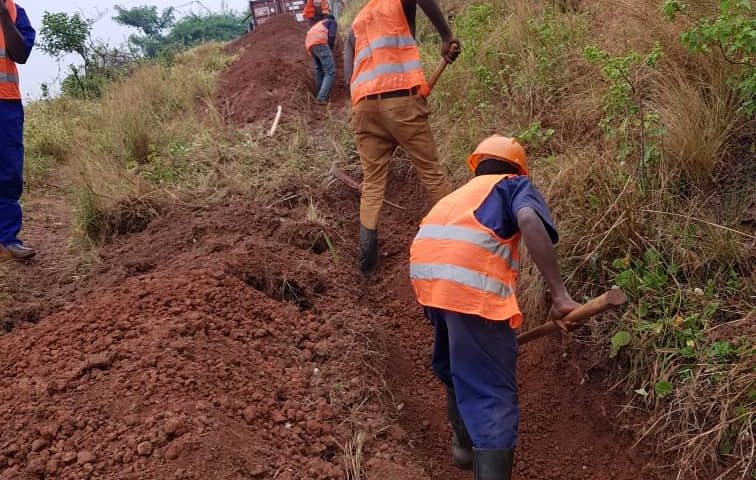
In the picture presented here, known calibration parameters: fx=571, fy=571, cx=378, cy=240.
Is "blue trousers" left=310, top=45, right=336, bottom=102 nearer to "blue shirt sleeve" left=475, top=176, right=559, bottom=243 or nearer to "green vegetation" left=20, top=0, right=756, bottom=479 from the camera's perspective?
"green vegetation" left=20, top=0, right=756, bottom=479

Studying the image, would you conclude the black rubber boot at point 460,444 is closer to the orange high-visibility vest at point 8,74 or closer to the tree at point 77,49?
the orange high-visibility vest at point 8,74

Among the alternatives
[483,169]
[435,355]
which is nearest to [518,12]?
[483,169]

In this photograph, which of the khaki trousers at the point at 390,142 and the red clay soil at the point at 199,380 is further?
the khaki trousers at the point at 390,142

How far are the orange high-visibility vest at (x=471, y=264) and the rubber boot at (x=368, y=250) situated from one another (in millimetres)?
1582

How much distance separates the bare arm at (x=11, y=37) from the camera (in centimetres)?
388

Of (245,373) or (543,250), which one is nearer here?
(543,250)

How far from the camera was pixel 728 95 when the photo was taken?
3033 mm

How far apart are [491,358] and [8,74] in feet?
12.6

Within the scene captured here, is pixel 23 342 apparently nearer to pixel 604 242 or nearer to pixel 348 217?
pixel 348 217

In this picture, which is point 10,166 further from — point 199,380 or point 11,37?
point 199,380

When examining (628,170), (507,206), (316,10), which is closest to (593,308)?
(507,206)

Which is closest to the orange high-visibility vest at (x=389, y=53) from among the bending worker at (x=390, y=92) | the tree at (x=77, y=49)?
the bending worker at (x=390, y=92)

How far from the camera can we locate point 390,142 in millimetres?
3799

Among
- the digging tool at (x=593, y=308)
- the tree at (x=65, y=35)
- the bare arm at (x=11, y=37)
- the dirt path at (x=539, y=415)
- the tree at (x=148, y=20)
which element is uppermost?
the tree at (x=148, y=20)
